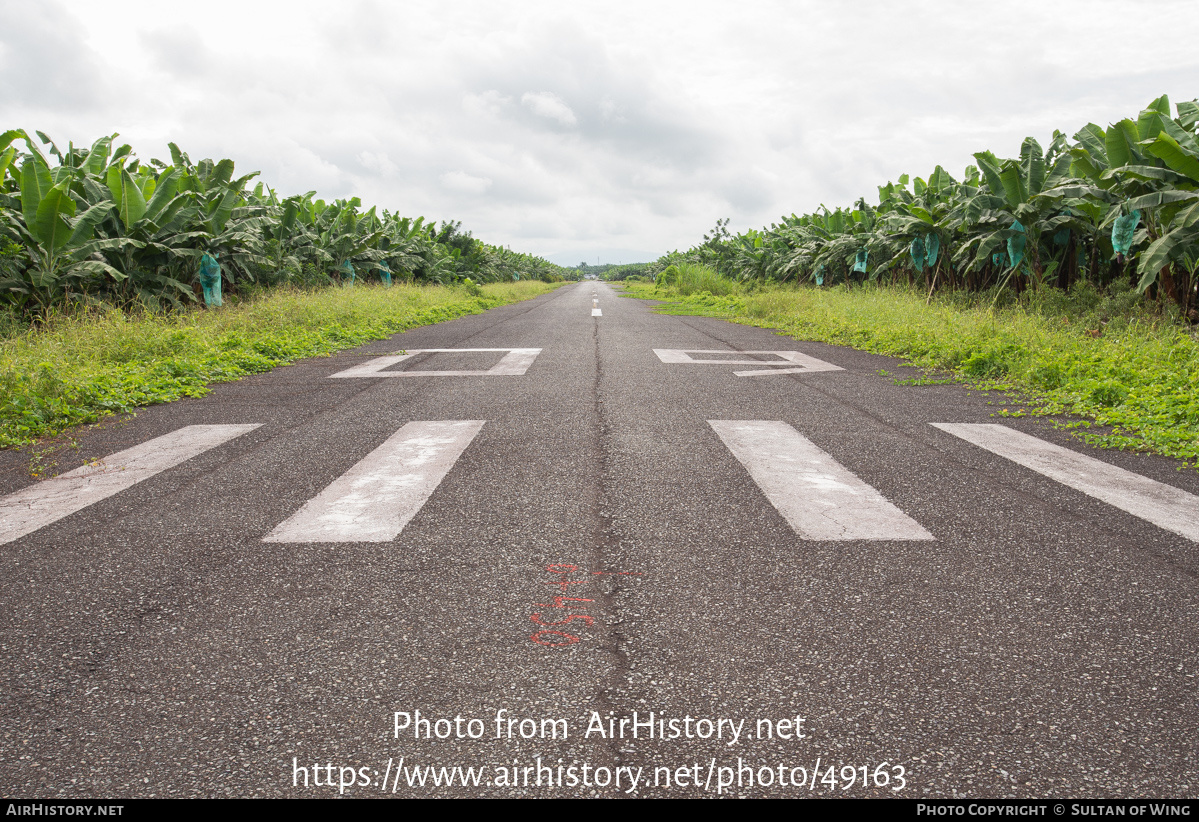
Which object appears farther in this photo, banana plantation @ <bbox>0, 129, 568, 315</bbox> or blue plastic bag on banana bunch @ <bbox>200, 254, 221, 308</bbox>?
blue plastic bag on banana bunch @ <bbox>200, 254, 221, 308</bbox>

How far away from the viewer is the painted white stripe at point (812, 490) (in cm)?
379

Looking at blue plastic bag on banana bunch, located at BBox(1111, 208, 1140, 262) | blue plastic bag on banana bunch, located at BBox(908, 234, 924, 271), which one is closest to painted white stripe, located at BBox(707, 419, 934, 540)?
blue plastic bag on banana bunch, located at BBox(1111, 208, 1140, 262)

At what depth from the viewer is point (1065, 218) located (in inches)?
531

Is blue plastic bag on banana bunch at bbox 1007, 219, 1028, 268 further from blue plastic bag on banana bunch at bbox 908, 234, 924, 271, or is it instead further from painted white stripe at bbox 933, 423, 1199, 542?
painted white stripe at bbox 933, 423, 1199, 542

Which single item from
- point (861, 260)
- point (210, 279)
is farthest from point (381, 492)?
point (861, 260)

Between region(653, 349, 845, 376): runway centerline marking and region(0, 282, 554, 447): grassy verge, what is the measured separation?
537 cm

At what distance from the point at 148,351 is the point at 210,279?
635cm

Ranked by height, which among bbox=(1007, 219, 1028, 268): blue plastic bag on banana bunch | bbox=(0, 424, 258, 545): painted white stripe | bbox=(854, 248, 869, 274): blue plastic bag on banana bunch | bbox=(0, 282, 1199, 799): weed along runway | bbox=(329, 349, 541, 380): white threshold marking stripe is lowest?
bbox=(0, 282, 1199, 799): weed along runway

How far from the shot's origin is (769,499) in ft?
14.0

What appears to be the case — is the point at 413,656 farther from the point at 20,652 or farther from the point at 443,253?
the point at 443,253

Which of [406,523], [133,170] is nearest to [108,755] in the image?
[406,523]

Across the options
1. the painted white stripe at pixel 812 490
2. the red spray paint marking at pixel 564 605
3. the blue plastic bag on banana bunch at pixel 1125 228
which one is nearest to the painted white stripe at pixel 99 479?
the red spray paint marking at pixel 564 605

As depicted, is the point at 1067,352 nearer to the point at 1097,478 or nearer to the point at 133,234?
the point at 1097,478

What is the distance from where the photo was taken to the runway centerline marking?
9.73 meters
